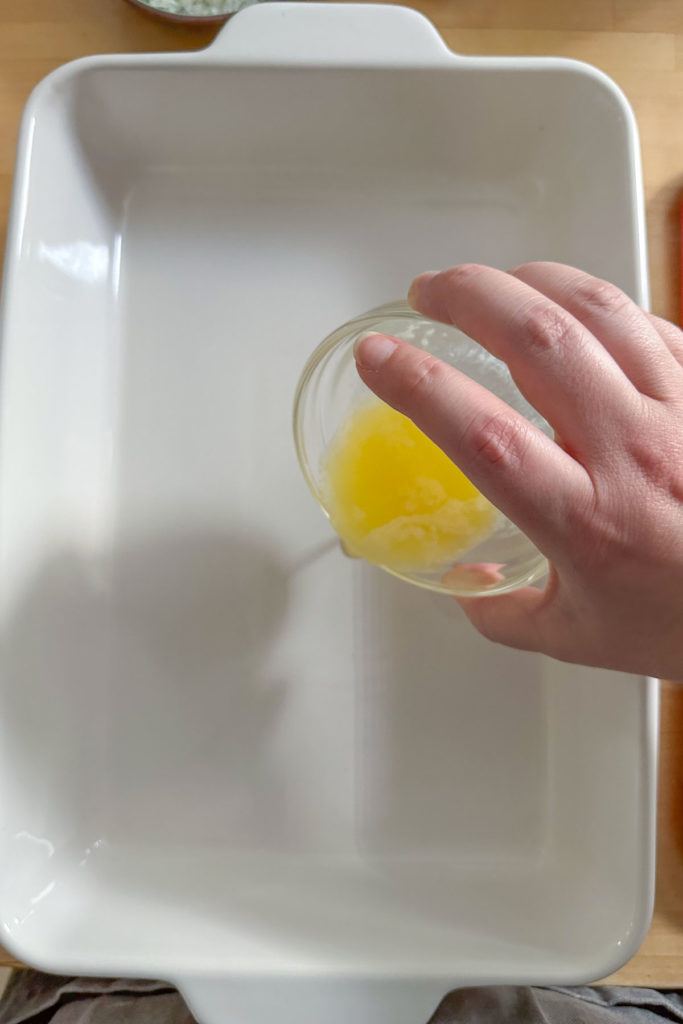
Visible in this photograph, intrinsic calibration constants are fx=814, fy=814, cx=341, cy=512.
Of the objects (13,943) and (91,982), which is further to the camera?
(91,982)

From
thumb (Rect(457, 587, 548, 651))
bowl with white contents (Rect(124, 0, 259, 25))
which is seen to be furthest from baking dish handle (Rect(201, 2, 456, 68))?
thumb (Rect(457, 587, 548, 651))

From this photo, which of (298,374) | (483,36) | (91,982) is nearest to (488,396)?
(298,374)

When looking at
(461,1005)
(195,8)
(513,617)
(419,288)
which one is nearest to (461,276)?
A: (419,288)

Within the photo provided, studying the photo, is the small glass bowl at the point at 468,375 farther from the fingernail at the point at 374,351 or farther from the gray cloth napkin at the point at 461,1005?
the gray cloth napkin at the point at 461,1005

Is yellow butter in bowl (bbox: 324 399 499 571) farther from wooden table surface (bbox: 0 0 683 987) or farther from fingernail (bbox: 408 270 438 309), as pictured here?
wooden table surface (bbox: 0 0 683 987)

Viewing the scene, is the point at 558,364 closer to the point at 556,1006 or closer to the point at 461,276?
the point at 461,276

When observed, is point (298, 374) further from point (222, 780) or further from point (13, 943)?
point (13, 943)
